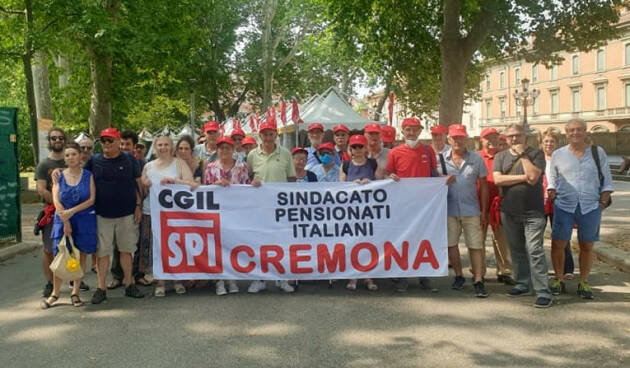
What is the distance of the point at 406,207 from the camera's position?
7.49m

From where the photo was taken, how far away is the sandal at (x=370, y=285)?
7422mm

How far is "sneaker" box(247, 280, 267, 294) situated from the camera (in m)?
7.41

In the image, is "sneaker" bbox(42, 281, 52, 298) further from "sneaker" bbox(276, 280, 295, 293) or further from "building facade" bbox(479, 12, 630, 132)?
"building facade" bbox(479, 12, 630, 132)

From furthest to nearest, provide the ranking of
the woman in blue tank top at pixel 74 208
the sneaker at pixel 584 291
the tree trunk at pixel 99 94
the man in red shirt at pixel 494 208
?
the tree trunk at pixel 99 94
the man in red shirt at pixel 494 208
the sneaker at pixel 584 291
the woman in blue tank top at pixel 74 208

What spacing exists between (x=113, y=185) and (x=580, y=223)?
5.12m

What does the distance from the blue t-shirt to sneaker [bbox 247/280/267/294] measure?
1608mm

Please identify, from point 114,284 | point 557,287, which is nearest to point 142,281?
point 114,284

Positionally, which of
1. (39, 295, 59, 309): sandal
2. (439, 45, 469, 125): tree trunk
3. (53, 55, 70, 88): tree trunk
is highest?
(53, 55, 70, 88): tree trunk

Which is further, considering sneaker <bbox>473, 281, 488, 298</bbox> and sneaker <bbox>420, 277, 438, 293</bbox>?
sneaker <bbox>420, 277, 438, 293</bbox>

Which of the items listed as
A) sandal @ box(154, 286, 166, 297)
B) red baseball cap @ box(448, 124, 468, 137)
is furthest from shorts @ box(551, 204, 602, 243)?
sandal @ box(154, 286, 166, 297)

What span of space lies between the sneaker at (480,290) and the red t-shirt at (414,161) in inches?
54.0

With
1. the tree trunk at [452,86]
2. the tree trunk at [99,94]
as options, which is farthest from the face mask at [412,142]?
the tree trunk at [99,94]

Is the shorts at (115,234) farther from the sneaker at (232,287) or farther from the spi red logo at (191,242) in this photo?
the sneaker at (232,287)

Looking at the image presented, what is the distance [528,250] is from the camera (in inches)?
268
